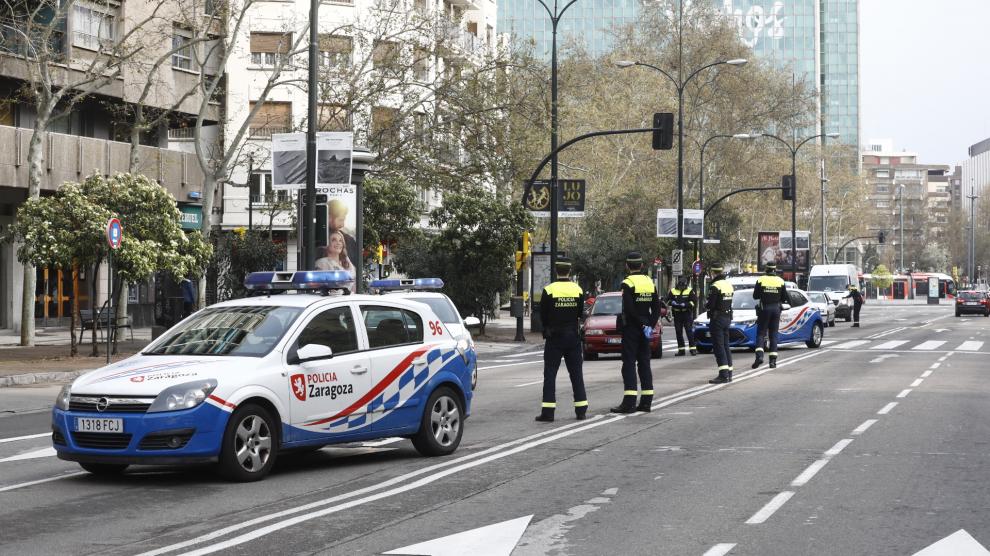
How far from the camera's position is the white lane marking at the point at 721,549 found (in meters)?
7.31

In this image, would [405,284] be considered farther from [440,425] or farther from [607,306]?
[607,306]

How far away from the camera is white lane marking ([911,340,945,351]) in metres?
32.6

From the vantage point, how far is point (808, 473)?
1052 centimetres

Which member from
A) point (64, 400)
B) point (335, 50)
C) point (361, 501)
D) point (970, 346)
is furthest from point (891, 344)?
point (64, 400)

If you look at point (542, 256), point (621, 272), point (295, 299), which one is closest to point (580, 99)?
point (621, 272)

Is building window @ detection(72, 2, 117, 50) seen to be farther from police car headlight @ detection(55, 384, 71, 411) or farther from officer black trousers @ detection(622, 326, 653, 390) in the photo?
police car headlight @ detection(55, 384, 71, 411)

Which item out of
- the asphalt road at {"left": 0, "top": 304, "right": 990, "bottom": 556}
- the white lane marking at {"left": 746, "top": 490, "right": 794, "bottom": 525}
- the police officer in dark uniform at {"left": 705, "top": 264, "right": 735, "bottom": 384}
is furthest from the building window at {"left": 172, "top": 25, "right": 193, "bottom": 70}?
the white lane marking at {"left": 746, "top": 490, "right": 794, "bottom": 525}

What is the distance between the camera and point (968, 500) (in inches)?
363

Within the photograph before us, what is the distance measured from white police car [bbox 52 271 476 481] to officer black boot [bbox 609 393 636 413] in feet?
11.5

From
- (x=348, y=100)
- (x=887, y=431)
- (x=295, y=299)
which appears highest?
(x=348, y=100)

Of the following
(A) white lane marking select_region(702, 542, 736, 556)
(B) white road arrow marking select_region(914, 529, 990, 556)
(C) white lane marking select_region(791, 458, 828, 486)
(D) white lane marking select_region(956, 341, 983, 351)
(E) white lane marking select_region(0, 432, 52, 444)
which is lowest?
(D) white lane marking select_region(956, 341, 983, 351)

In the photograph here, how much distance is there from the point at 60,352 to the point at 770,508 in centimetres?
2118

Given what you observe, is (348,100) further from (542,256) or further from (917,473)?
(917,473)

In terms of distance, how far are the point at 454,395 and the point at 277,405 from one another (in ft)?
7.66
